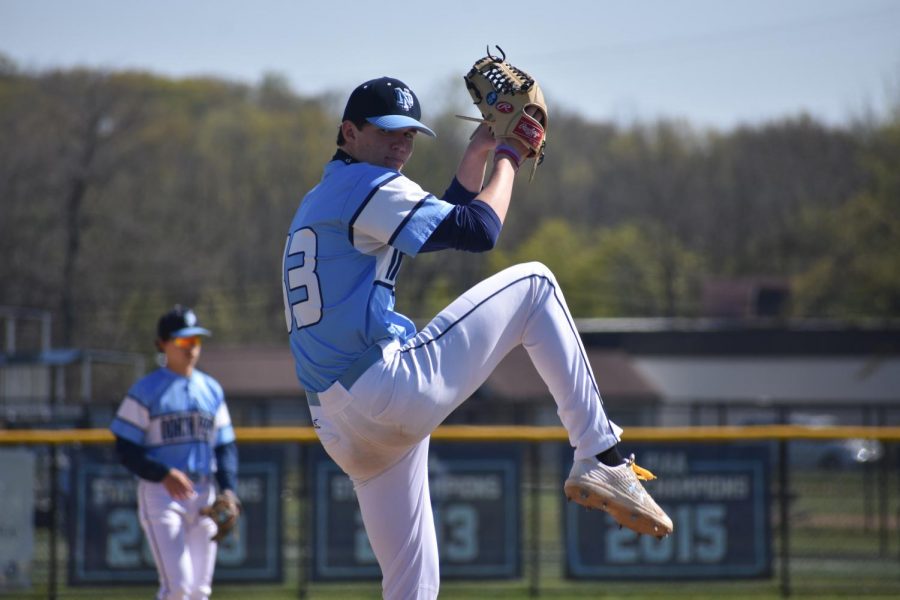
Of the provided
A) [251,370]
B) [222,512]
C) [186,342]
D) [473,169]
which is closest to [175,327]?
[186,342]

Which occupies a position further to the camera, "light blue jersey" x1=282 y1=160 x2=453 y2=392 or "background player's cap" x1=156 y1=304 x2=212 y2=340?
"background player's cap" x1=156 y1=304 x2=212 y2=340

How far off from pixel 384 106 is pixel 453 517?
766 centimetres

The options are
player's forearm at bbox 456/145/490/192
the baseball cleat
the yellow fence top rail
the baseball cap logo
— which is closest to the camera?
the baseball cleat

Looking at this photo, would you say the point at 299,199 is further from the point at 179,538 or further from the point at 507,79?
the point at 507,79

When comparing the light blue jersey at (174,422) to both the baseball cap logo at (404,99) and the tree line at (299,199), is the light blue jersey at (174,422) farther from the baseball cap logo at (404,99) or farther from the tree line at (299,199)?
the tree line at (299,199)

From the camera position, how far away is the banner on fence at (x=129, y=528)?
36.6 ft

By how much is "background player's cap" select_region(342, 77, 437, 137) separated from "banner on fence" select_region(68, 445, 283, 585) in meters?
7.46

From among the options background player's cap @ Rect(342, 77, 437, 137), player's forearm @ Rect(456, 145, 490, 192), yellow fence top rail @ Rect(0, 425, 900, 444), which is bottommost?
yellow fence top rail @ Rect(0, 425, 900, 444)

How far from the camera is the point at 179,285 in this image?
40.3 meters

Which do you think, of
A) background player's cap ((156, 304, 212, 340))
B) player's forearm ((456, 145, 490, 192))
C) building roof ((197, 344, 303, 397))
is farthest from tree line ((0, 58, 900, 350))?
player's forearm ((456, 145, 490, 192))

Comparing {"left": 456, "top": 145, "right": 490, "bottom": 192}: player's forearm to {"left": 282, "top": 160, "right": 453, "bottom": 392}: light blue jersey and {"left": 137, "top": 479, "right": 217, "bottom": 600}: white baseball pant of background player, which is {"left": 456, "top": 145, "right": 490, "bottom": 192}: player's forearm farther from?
{"left": 137, "top": 479, "right": 217, "bottom": 600}: white baseball pant of background player

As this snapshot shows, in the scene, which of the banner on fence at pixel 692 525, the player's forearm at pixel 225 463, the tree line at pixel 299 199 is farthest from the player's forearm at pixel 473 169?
the tree line at pixel 299 199

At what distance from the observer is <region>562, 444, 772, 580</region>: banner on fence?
450 inches

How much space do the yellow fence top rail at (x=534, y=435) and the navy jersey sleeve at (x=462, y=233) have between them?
6893 millimetres
